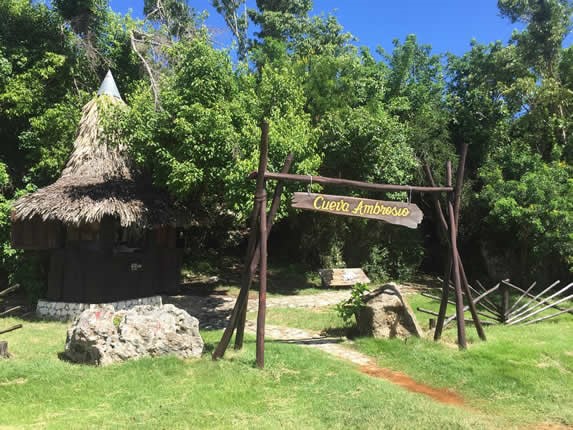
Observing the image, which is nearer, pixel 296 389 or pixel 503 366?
pixel 296 389

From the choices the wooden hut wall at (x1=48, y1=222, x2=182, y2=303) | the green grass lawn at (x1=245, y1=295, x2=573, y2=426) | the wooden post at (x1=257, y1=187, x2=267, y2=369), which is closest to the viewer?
the green grass lawn at (x1=245, y1=295, x2=573, y2=426)

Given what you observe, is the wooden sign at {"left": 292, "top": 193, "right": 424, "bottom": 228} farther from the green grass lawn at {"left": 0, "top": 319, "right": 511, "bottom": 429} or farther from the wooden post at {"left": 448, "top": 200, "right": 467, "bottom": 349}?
the green grass lawn at {"left": 0, "top": 319, "right": 511, "bottom": 429}

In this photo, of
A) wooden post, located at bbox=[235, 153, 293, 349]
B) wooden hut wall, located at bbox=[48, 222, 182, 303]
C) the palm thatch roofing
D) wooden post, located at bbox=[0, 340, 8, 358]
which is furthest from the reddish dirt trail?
wooden hut wall, located at bbox=[48, 222, 182, 303]

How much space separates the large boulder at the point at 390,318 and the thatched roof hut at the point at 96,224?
563cm

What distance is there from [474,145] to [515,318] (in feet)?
34.6

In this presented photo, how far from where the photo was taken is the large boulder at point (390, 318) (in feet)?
26.3

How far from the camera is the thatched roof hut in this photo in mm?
10531

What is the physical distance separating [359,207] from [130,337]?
384cm

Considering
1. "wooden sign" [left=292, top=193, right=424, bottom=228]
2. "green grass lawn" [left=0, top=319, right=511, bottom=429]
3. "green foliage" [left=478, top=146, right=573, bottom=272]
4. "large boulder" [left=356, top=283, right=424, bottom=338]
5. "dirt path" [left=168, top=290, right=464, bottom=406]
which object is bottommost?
"green grass lawn" [left=0, top=319, right=511, bottom=429]

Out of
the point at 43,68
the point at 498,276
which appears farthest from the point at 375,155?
the point at 43,68

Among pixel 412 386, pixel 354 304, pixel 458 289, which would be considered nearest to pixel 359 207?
pixel 458 289

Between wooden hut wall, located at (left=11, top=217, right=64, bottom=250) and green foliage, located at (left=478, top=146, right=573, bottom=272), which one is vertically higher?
green foliage, located at (left=478, top=146, right=573, bottom=272)

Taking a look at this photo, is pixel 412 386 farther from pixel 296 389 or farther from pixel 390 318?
pixel 390 318

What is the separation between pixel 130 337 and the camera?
22.1 feet
